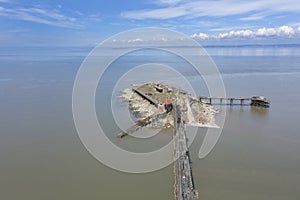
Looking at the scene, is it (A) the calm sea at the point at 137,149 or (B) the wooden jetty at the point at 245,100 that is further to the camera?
(B) the wooden jetty at the point at 245,100

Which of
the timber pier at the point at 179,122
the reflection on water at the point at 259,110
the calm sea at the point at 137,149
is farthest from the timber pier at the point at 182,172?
the reflection on water at the point at 259,110

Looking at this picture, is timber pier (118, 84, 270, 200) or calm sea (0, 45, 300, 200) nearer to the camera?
timber pier (118, 84, 270, 200)

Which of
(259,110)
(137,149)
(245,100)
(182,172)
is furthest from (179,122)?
(245,100)

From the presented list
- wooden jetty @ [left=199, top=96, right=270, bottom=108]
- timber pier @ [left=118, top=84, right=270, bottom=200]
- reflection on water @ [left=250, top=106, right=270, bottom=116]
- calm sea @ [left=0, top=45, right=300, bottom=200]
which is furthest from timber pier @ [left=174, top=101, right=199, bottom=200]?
wooden jetty @ [left=199, top=96, right=270, bottom=108]

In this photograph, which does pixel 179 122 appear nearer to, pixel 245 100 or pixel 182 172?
pixel 182 172

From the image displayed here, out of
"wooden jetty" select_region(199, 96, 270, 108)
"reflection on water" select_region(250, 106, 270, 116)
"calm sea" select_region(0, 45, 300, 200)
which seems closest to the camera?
"calm sea" select_region(0, 45, 300, 200)

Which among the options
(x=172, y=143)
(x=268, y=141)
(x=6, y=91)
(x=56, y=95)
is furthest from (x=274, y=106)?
(x=6, y=91)

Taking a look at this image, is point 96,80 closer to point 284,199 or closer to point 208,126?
point 208,126

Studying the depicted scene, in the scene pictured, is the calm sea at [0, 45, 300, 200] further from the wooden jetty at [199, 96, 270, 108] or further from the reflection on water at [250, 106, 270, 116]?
the wooden jetty at [199, 96, 270, 108]

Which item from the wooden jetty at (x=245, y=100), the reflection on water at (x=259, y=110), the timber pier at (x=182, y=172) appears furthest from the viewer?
the wooden jetty at (x=245, y=100)

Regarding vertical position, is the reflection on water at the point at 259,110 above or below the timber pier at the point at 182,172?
above

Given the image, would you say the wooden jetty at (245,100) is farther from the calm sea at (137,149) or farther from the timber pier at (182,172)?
the timber pier at (182,172)

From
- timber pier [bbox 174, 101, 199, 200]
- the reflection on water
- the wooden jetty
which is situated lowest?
timber pier [bbox 174, 101, 199, 200]
